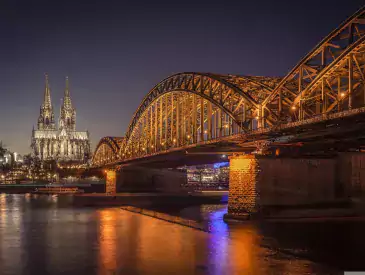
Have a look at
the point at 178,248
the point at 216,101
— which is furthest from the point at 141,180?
the point at 178,248

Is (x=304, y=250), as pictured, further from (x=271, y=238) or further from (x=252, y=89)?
(x=252, y=89)

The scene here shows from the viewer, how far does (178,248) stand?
32625 millimetres

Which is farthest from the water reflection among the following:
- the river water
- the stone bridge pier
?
the stone bridge pier

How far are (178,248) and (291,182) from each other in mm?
26720

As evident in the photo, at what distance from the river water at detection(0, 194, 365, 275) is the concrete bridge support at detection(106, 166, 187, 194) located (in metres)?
78.7

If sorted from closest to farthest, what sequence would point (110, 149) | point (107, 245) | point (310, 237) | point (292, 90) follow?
point (107, 245) → point (310, 237) → point (292, 90) → point (110, 149)

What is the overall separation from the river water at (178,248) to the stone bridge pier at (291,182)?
530 centimetres

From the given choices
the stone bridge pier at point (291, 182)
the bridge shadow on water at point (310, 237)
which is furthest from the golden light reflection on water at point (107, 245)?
the stone bridge pier at point (291, 182)

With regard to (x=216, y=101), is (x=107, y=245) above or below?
below

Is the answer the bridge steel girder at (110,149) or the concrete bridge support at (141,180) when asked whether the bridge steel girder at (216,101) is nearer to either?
the concrete bridge support at (141,180)

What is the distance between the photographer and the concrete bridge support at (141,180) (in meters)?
129

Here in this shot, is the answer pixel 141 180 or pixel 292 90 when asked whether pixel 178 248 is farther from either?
pixel 141 180

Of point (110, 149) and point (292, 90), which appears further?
point (110, 149)

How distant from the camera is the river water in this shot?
86.6 ft
